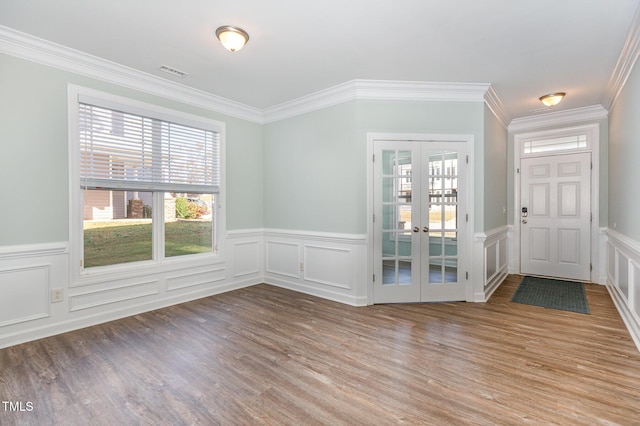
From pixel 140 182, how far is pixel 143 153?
351 millimetres

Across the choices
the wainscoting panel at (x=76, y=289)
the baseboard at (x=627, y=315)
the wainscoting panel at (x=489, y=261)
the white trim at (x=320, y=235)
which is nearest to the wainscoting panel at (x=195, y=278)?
the wainscoting panel at (x=76, y=289)

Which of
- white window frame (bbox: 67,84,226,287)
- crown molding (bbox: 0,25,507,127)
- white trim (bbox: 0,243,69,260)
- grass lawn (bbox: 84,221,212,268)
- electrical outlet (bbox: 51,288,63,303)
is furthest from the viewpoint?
grass lawn (bbox: 84,221,212,268)

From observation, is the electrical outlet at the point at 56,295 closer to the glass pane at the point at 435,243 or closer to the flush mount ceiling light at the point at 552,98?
the glass pane at the point at 435,243

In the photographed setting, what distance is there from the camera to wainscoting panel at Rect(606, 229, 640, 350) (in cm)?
289

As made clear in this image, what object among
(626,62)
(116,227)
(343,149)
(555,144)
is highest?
(626,62)

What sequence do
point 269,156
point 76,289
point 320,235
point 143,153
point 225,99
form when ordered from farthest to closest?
point 269,156
point 225,99
point 320,235
point 143,153
point 76,289

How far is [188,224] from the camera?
13.9 ft

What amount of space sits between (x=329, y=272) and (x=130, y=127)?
3.00 metres

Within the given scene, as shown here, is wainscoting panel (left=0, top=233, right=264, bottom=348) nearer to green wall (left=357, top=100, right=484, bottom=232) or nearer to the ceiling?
the ceiling

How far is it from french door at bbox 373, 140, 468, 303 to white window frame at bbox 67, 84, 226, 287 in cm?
223

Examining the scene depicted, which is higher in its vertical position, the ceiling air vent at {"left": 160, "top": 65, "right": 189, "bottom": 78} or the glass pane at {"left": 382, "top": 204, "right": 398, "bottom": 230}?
the ceiling air vent at {"left": 160, "top": 65, "right": 189, "bottom": 78}

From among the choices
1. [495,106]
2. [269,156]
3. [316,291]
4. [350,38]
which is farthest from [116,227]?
[495,106]

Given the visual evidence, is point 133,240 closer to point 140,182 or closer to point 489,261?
point 140,182

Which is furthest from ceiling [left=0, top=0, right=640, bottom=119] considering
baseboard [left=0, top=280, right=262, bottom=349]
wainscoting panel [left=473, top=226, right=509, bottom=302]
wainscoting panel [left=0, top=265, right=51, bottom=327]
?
baseboard [left=0, top=280, right=262, bottom=349]
